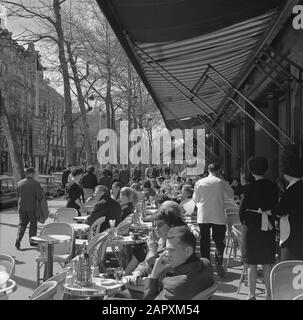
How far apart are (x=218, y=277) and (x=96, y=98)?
2799 centimetres

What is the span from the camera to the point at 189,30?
666 cm

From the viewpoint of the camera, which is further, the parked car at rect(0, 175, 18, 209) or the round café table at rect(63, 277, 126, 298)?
the parked car at rect(0, 175, 18, 209)

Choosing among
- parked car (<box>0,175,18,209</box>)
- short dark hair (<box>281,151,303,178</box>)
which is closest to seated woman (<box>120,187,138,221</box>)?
short dark hair (<box>281,151,303,178</box>)

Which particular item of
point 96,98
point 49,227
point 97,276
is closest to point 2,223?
point 49,227

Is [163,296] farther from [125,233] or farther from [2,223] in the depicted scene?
[2,223]

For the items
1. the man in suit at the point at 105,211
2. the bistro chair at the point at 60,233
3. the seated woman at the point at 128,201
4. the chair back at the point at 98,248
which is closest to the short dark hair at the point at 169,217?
the chair back at the point at 98,248

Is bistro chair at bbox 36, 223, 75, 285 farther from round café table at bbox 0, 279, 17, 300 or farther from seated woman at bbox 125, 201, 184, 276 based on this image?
round café table at bbox 0, 279, 17, 300

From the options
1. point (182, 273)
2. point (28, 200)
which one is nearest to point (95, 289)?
point (182, 273)

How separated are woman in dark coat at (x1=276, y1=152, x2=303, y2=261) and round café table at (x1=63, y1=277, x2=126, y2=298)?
1.85 m

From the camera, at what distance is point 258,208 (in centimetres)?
607

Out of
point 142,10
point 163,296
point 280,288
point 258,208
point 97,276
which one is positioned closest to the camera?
point 163,296

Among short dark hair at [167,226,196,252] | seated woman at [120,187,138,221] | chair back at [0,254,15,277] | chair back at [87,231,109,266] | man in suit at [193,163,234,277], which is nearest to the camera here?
short dark hair at [167,226,196,252]

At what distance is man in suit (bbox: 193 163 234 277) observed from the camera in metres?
7.93

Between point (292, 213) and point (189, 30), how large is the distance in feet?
9.14
